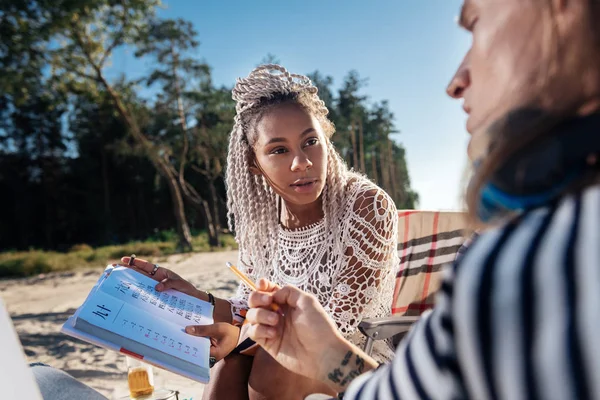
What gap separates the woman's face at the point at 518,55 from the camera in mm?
524

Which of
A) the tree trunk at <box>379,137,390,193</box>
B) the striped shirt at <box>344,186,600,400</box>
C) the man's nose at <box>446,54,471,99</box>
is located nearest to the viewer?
the striped shirt at <box>344,186,600,400</box>

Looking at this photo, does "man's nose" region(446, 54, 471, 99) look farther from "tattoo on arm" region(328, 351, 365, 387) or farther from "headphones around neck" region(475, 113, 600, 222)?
"tattoo on arm" region(328, 351, 365, 387)

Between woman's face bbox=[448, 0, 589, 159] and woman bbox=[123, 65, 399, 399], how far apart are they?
46.2 inches

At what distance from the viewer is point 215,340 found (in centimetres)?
175

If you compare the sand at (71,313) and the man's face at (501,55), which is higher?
the man's face at (501,55)

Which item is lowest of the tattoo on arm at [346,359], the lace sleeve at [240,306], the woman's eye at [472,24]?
the lace sleeve at [240,306]

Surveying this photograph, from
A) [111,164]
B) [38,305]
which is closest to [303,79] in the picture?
[38,305]

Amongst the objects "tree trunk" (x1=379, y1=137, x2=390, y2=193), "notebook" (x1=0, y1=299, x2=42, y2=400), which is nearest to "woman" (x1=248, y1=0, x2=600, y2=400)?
"notebook" (x1=0, y1=299, x2=42, y2=400)

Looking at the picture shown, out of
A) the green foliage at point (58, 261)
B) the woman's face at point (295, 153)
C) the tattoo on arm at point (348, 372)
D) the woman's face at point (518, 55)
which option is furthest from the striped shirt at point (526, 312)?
the green foliage at point (58, 261)

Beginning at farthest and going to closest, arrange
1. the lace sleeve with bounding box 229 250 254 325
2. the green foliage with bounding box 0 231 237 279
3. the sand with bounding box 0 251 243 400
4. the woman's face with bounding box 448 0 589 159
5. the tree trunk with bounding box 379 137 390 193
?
the tree trunk with bounding box 379 137 390 193, the green foliage with bounding box 0 231 237 279, the sand with bounding box 0 251 243 400, the lace sleeve with bounding box 229 250 254 325, the woman's face with bounding box 448 0 589 159

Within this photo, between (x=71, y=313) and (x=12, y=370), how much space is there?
20.5 ft

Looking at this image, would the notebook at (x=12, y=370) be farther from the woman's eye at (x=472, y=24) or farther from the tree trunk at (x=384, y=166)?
the tree trunk at (x=384, y=166)

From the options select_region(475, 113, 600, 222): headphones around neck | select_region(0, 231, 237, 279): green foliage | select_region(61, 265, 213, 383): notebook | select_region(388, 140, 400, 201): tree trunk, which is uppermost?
select_region(388, 140, 400, 201): tree trunk

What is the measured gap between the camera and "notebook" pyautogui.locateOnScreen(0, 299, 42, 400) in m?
0.75
